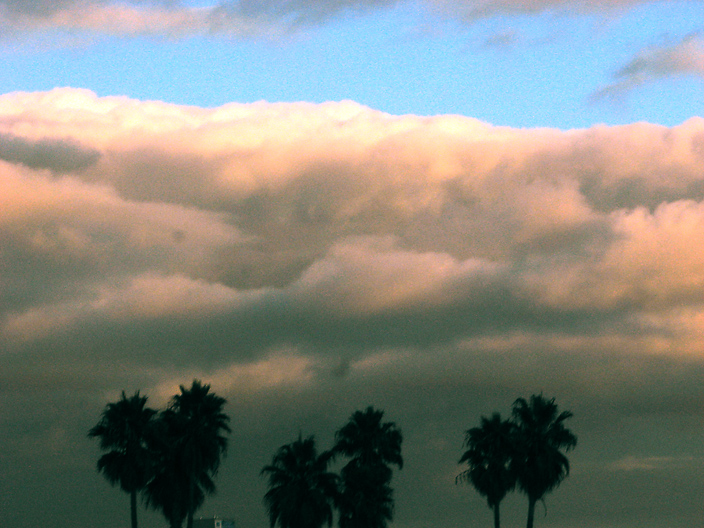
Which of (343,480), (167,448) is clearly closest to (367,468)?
(343,480)

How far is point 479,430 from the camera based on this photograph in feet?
301

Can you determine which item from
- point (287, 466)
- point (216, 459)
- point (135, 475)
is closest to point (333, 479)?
point (287, 466)

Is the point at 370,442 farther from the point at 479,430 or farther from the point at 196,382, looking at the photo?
the point at 196,382

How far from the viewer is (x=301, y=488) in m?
84.4

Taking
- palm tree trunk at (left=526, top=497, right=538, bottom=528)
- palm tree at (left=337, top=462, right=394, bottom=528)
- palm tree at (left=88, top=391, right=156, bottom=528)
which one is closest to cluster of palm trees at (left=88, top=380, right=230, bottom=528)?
palm tree at (left=88, top=391, right=156, bottom=528)

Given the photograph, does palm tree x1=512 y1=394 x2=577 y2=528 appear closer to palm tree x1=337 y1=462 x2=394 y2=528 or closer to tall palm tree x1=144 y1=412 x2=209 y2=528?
palm tree x1=337 y1=462 x2=394 y2=528

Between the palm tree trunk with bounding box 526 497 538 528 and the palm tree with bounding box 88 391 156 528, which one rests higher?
the palm tree with bounding box 88 391 156 528

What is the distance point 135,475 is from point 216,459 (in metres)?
6.44

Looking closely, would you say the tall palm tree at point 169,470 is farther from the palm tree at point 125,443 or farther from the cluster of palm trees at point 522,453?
the cluster of palm trees at point 522,453

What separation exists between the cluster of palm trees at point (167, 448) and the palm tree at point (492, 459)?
22559 millimetres

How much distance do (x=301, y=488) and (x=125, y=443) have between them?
14.6 metres

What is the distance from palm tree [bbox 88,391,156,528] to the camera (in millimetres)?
79812

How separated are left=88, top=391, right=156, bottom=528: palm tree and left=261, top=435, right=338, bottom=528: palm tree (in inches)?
412

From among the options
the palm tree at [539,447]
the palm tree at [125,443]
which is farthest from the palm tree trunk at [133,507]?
the palm tree at [539,447]
